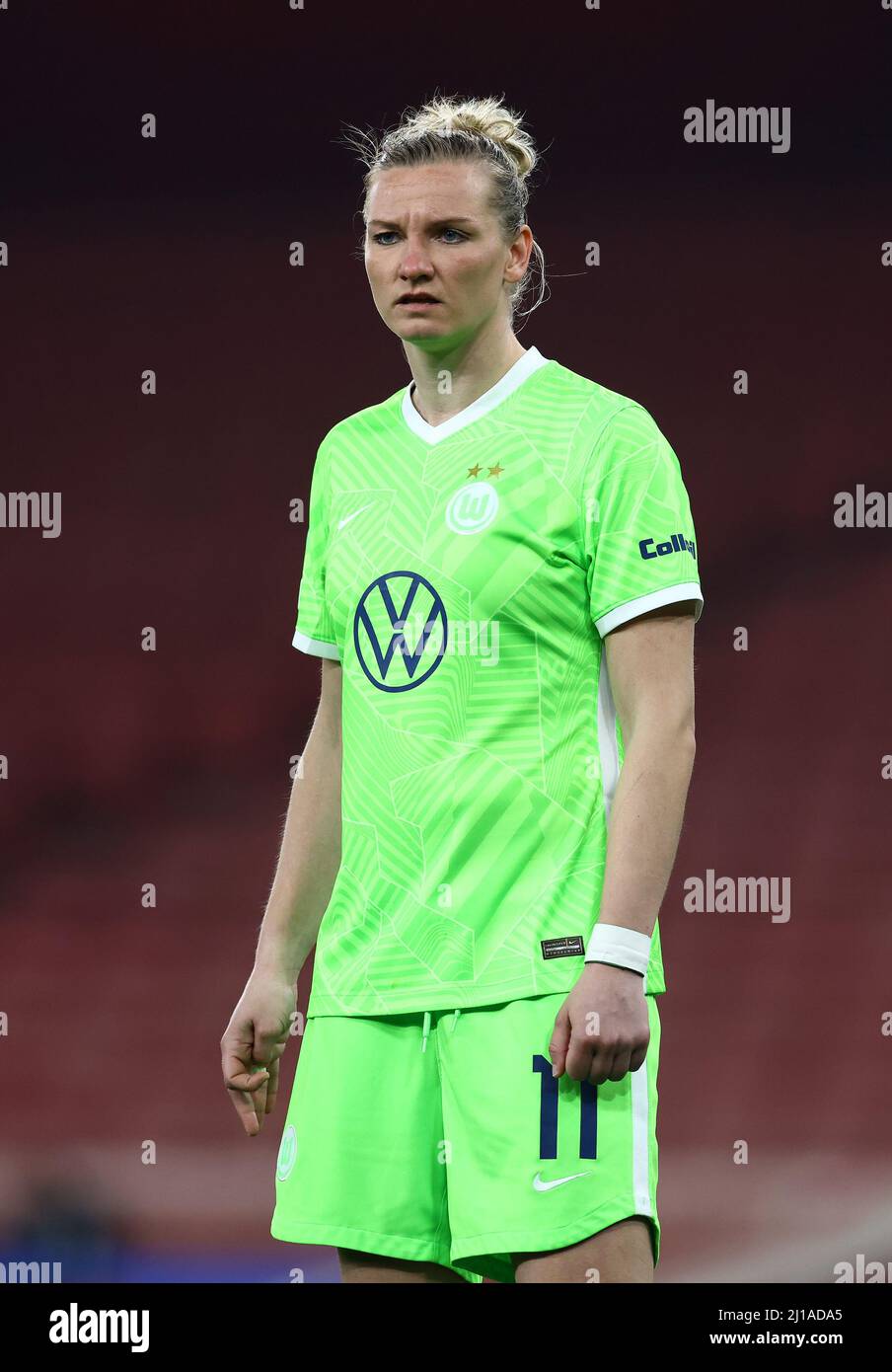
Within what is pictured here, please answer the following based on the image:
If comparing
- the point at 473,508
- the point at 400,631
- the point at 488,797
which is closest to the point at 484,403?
the point at 473,508

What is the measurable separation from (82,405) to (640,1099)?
116 inches

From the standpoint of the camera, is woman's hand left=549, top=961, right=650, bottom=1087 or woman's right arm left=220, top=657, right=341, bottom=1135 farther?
woman's right arm left=220, top=657, right=341, bottom=1135

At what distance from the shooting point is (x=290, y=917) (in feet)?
6.49

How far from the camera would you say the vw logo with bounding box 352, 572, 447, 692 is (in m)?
1.79

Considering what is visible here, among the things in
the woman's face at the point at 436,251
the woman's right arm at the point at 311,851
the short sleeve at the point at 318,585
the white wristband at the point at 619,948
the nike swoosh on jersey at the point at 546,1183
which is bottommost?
the nike swoosh on jersey at the point at 546,1183

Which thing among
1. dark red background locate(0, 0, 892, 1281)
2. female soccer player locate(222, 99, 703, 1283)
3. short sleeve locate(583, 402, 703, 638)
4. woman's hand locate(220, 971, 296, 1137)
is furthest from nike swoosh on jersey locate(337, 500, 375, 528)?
dark red background locate(0, 0, 892, 1281)

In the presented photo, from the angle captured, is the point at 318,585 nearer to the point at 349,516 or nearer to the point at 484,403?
the point at 349,516

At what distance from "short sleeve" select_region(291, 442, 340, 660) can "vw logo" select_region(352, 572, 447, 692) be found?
0.13 meters

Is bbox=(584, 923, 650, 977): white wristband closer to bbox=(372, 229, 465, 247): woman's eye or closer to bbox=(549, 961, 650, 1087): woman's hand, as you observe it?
bbox=(549, 961, 650, 1087): woman's hand

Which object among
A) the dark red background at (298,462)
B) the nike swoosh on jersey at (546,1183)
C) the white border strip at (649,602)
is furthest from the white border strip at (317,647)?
the dark red background at (298,462)

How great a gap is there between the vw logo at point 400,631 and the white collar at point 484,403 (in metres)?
0.17

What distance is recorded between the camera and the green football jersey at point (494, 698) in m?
1.74

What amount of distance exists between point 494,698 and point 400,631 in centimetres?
12

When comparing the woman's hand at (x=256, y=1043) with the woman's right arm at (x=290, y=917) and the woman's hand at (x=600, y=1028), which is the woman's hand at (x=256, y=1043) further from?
the woman's hand at (x=600, y=1028)
